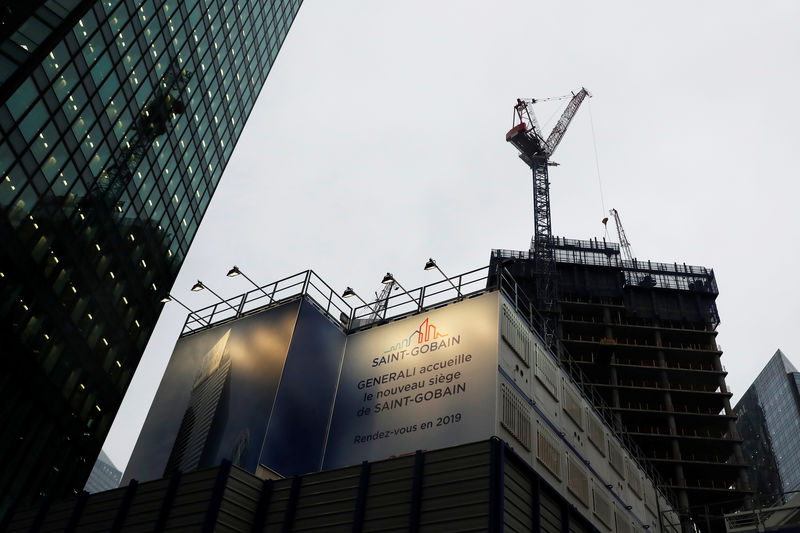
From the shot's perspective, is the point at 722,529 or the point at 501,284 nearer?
the point at 501,284

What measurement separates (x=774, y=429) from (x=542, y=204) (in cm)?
10664

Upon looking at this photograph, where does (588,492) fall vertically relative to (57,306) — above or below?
below

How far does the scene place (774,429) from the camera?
6486 inches

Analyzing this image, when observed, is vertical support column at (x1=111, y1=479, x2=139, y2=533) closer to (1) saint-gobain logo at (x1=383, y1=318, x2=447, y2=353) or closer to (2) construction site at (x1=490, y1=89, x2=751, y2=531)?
(1) saint-gobain logo at (x1=383, y1=318, x2=447, y2=353)

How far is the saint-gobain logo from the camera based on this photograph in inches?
1039

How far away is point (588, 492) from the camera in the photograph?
97.3 ft

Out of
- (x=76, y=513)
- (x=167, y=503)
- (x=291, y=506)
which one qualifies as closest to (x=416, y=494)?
(x=291, y=506)

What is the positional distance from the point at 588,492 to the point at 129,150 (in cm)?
4607

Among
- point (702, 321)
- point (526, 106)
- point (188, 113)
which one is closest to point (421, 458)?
point (188, 113)

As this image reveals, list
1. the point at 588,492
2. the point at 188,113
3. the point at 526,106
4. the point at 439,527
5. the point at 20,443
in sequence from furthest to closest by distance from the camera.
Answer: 1. the point at 526,106
2. the point at 188,113
3. the point at 20,443
4. the point at 588,492
5. the point at 439,527

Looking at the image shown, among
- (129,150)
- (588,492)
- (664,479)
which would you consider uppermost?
(129,150)

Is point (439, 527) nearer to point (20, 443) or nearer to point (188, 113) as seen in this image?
point (20, 443)

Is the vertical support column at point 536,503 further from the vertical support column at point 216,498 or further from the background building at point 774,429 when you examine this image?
the background building at point 774,429

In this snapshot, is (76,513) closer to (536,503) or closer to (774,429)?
(536,503)
